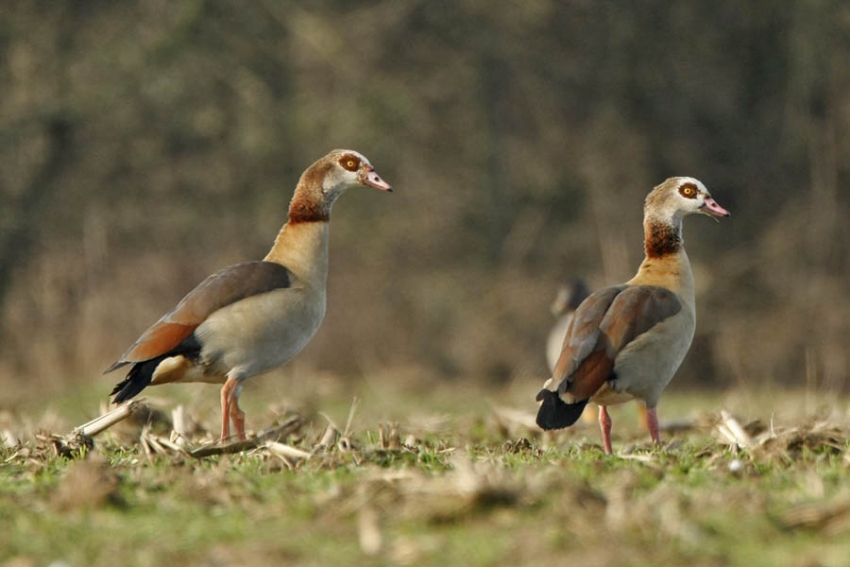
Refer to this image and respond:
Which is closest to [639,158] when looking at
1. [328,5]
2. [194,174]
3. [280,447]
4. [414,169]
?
[414,169]

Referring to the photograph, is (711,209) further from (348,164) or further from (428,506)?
(428,506)

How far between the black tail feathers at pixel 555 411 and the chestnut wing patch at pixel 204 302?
5.60ft

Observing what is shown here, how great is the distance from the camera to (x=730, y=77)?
22.6 meters

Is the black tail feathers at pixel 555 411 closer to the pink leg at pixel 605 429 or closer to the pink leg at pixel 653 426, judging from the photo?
the pink leg at pixel 605 429

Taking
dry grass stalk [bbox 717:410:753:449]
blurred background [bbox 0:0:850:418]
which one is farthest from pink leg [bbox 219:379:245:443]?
blurred background [bbox 0:0:850:418]

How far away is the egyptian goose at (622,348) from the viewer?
6496mm

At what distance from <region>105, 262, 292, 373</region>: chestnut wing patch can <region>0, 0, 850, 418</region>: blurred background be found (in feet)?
39.6

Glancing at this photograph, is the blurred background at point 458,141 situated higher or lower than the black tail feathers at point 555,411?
higher

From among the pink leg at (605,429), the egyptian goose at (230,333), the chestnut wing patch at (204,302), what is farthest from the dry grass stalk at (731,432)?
the chestnut wing patch at (204,302)

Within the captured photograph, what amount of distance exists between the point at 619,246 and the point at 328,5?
631cm

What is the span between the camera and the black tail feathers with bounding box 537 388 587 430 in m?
6.32

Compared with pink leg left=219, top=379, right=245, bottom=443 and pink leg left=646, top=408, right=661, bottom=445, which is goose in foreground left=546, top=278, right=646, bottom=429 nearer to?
pink leg left=646, top=408, right=661, bottom=445

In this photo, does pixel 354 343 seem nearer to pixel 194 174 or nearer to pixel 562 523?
pixel 194 174

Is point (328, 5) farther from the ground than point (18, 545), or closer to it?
farther from the ground
